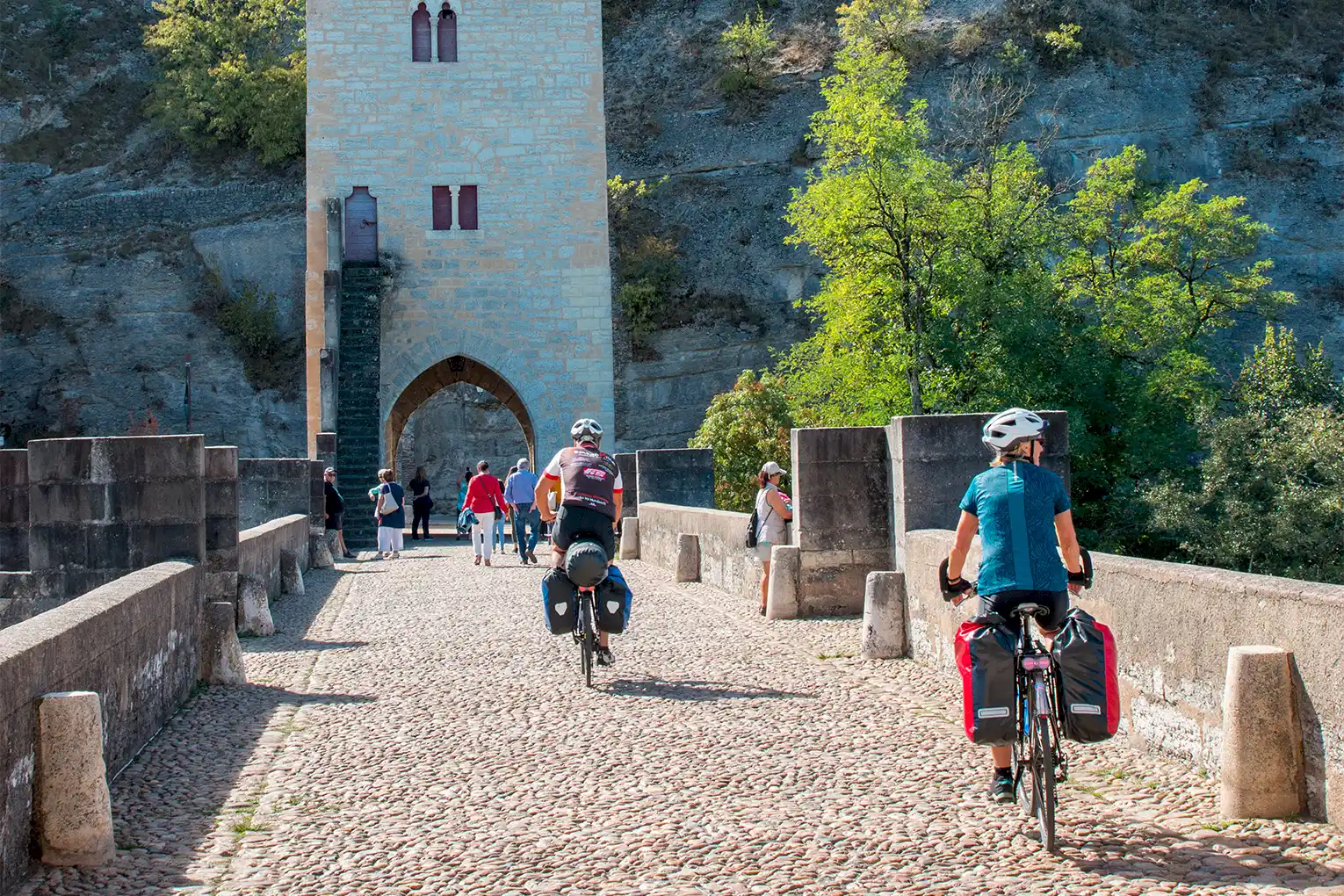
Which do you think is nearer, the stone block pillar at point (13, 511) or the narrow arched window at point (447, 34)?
the stone block pillar at point (13, 511)

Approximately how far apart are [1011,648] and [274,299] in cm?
4296

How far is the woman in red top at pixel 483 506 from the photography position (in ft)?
61.2

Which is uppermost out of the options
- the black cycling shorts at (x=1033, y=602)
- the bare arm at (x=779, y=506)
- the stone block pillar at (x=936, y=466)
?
the stone block pillar at (x=936, y=466)

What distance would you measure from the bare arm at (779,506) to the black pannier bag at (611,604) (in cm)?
367

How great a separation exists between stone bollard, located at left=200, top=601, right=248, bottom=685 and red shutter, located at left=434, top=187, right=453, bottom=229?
2179cm

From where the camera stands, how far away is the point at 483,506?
18672mm

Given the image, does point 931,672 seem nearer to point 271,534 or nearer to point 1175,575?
point 1175,575

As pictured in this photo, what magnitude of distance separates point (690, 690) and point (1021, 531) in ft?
11.0

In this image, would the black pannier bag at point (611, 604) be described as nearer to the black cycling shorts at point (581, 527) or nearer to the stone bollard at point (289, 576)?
the black cycling shorts at point (581, 527)

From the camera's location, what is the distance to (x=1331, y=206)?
4462 centimetres

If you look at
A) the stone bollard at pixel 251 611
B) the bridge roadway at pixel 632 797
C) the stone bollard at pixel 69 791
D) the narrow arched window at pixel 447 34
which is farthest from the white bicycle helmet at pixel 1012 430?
the narrow arched window at pixel 447 34

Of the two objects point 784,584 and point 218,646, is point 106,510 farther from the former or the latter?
point 784,584

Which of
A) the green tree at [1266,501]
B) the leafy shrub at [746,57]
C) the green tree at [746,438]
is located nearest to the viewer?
the green tree at [1266,501]

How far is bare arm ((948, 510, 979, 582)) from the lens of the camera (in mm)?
5137
